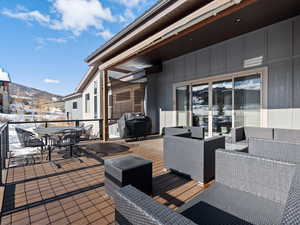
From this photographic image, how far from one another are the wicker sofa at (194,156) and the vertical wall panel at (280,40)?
3025 millimetres

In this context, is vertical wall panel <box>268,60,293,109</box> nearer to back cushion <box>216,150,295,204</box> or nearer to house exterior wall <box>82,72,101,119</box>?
back cushion <box>216,150,295,204</box>

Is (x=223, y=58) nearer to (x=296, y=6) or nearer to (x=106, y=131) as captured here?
(x=296, y=6)

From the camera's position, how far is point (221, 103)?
208 inches

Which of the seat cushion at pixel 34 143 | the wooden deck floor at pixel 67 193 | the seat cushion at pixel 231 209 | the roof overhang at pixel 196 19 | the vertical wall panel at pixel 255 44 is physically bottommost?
the wooden deck floor at pixel 67 193

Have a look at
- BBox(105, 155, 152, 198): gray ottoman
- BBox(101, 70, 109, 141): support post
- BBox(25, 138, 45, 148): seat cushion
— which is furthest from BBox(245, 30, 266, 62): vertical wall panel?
BBox(25, 138, 45, 148): seat cushion

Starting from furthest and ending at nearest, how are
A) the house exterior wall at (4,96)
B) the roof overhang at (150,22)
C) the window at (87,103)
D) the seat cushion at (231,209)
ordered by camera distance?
the house exterior wall at (4,96), the window at (87,103), the roof overhang at (150,22), the seat cushion at (231,209)

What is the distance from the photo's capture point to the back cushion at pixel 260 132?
375 cm

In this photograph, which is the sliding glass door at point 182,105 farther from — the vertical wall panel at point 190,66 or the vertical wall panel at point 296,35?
the vertical wall panel at point 296,35

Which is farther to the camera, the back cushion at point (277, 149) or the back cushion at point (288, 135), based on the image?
the back cushion at point (288, 135)

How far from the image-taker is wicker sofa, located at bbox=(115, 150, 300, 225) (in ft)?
2.58

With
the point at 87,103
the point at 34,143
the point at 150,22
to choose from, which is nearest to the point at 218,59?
the point at 150,22

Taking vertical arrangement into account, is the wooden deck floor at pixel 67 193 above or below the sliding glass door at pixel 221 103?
below

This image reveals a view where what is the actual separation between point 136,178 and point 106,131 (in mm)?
4208

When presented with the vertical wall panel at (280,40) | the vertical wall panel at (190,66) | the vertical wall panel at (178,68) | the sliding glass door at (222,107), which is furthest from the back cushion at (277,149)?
the vertical wall panel at (178,68)
